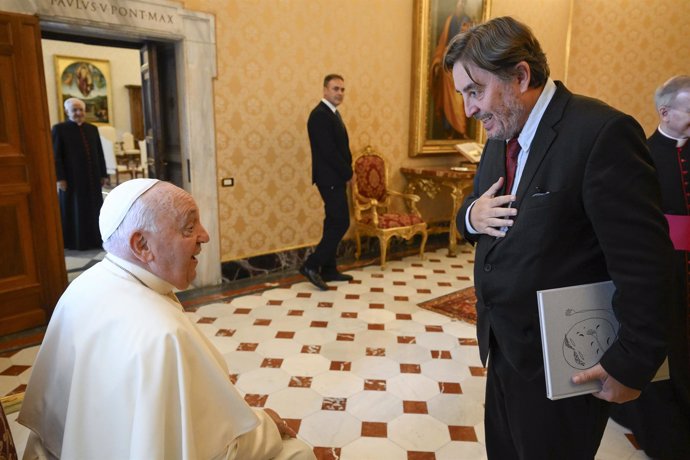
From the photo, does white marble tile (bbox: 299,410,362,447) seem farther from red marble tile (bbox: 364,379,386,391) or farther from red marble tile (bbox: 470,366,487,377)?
red marble tile (bbox: 470,366,487,377)

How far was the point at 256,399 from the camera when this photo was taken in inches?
119

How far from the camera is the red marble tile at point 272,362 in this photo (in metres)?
3.47

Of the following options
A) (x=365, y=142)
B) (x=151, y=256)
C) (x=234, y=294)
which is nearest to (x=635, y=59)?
(x=365, y=142)

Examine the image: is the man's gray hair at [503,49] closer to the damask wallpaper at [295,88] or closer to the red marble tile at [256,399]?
the red marble tile at [256,399]

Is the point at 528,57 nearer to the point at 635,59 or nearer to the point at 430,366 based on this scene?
the point at 430,366

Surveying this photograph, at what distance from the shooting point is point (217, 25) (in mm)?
4824

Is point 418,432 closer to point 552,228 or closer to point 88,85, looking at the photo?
point 552,228

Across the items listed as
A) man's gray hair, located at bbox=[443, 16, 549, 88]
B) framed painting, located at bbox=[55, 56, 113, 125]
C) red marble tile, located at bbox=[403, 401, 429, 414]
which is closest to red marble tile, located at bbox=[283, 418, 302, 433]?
red marble tile, located at bbox=[403, 401, 429, 414]

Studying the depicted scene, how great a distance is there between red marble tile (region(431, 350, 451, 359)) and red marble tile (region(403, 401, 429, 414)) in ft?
2.22

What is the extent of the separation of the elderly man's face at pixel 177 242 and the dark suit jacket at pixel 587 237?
2.89ft

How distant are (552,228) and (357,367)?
2.42 meters

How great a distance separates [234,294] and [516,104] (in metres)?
4.03

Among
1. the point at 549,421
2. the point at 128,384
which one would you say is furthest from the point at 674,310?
the point at 128,384

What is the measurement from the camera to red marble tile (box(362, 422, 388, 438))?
2666mm
